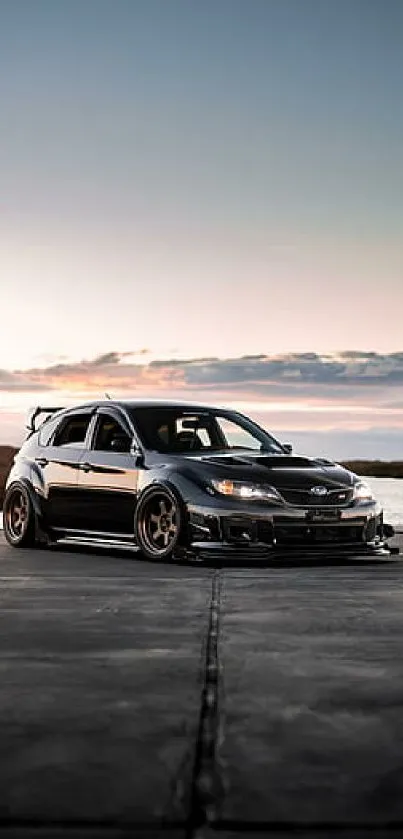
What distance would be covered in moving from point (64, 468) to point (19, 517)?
1.03 metres

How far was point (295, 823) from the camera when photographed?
A: 4.18m

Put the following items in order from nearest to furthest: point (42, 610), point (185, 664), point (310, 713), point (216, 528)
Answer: point (310, 713) → point (185, 664) → point (42, 610) → point (216, 528)

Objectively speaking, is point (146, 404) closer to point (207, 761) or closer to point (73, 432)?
point (73, 432)

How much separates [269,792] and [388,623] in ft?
15.9

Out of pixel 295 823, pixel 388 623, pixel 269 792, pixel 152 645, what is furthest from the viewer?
pixel 388 623

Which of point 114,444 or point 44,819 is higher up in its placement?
point 114,444

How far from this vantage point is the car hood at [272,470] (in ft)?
49.2

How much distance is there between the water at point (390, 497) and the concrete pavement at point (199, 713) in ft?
44.0

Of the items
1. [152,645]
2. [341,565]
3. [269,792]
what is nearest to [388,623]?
[152,645]

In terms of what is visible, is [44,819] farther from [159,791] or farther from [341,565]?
[341,565]

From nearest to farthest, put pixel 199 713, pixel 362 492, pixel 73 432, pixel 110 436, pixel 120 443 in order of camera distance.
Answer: pixel 199 713 < pixel 362 492 < pixel 120 443 < pixel 110 436 < pixel 73 432

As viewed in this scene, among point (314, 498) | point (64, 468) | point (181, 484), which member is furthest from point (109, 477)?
point (314, 498)

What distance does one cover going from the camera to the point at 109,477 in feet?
53.0

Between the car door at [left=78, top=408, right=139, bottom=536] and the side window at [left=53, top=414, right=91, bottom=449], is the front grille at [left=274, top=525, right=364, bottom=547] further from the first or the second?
the side window at [left=53, top=414, right=91, bottom=449]
